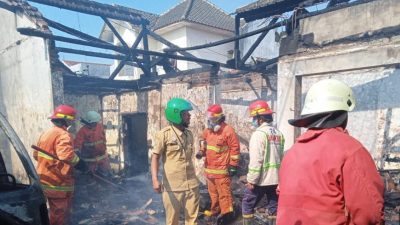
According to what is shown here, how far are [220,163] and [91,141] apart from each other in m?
3.58

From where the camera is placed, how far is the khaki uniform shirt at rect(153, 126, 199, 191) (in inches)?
154

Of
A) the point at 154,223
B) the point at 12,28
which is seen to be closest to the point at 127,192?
the point at 154,223

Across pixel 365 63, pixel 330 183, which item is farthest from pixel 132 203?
pixel 330 183

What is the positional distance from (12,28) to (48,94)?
259 centimetres

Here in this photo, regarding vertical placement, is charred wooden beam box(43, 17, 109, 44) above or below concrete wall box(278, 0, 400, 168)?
above

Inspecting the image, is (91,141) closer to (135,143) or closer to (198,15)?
(135,143)

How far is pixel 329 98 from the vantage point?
6.16ft

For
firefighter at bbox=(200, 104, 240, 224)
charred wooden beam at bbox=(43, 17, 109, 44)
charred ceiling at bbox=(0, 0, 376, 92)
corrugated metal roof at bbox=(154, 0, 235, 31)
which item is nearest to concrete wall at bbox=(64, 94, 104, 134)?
charred ceiling at bbox=(0, 0, 376, 92)

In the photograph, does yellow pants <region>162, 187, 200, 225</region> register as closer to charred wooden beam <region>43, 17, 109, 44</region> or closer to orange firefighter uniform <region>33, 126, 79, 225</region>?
orange firefighter uniform <region>33, 126, 79, 225</region>

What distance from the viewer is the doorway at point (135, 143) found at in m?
10.5

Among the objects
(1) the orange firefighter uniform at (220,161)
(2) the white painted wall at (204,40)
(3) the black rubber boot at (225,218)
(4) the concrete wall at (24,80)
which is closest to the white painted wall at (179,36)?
(2) the white painted wall at (204,40)

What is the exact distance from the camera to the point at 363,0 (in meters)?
4.98

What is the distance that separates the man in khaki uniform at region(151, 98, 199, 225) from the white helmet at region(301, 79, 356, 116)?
2.24 m

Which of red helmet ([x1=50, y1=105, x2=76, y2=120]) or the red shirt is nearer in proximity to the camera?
the red shirt
